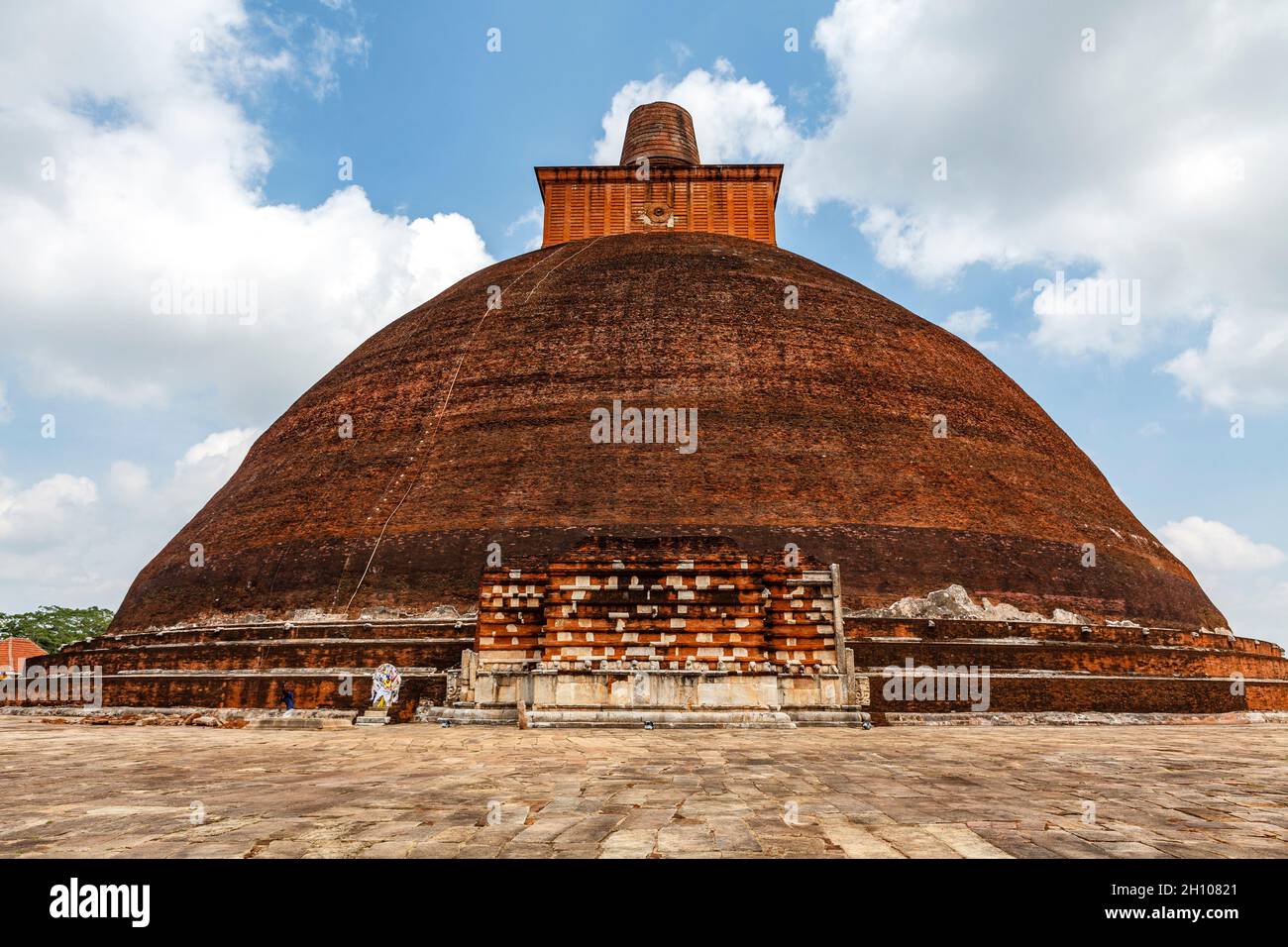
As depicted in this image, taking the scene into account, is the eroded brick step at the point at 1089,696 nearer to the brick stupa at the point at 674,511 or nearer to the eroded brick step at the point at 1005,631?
the brick stupa at the point at 674,511

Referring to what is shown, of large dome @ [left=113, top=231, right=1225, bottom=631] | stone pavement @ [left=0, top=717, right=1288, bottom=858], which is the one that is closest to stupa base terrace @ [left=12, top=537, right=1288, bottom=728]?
large dome @ [left=113, top=231, right=1225, bottom=631]

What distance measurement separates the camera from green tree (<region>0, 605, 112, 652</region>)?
4753cm

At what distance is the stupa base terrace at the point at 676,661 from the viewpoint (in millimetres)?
9891

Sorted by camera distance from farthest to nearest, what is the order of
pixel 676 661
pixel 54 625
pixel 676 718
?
pixel 54 625 → pixel 676 661 → pixel 676 718

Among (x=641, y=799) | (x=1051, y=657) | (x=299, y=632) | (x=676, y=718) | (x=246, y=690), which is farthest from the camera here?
(x=299, y=632)

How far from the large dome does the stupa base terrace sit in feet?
2.83

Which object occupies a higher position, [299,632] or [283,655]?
[299,632]

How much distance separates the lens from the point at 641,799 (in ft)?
13.5

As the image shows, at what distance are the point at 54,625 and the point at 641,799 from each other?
55682 millimetres

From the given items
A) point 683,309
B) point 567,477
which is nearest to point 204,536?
point 567,477

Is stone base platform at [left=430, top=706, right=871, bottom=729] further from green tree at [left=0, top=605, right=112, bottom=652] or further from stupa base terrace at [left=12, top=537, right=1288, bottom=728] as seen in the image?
green tree at [left=0, top=605, right=112, bottom=652]

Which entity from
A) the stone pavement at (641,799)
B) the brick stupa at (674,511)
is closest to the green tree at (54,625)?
the brick stupa at (674,511)

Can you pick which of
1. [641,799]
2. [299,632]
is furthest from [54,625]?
[641,799]

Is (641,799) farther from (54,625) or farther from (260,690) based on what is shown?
(54,625)
